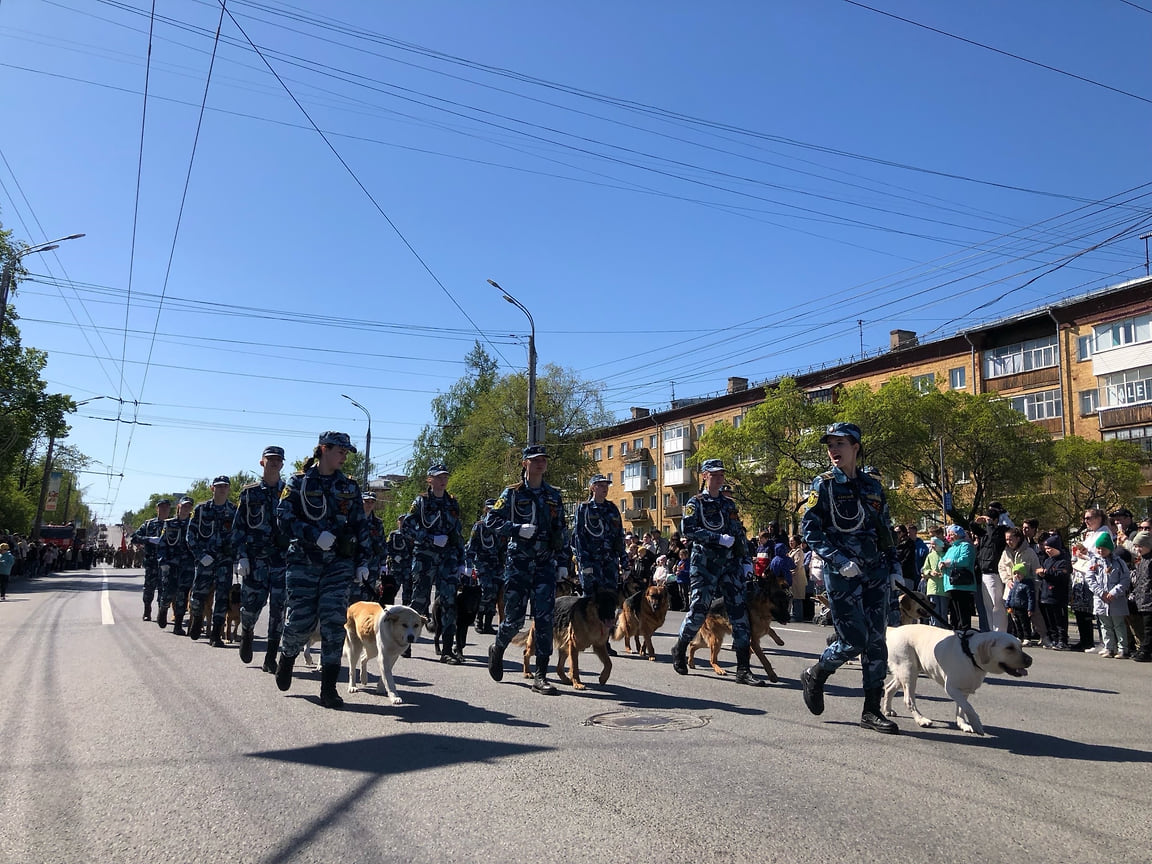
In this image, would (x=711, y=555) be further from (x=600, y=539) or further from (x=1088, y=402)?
(x=1088, y=402)

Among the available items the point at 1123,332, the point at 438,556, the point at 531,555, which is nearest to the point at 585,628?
the point at 531,555

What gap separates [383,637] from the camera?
316 inches

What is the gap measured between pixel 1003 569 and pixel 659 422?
68.5 meters

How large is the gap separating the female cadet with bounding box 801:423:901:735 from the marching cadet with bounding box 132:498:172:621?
12.9m

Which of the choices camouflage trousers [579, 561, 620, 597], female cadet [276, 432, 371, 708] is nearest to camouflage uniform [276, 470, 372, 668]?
female cadet [276, 432, 371, 708]

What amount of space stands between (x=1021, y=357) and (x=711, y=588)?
51186 mm

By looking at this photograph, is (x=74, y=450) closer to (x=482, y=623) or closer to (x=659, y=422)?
(x=659, y=422)

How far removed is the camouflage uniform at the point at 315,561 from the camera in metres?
7.83

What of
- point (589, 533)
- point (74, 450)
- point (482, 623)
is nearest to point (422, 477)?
point (74, 450)

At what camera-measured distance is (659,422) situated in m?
83.7

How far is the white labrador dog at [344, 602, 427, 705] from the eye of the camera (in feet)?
26.3

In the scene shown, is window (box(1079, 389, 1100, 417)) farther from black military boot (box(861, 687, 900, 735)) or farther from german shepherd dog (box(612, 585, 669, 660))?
black military boot (box(861, 687, 900, 735))

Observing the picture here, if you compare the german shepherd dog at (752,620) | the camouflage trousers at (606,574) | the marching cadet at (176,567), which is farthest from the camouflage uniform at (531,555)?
the marching cadet at (176,567)

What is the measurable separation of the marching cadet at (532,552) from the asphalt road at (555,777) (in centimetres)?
56
